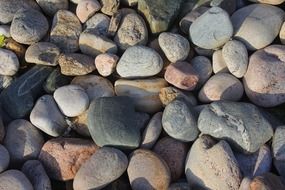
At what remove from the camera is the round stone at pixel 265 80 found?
2.57 m

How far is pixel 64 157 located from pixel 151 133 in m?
0.50

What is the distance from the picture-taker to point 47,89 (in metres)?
2.71

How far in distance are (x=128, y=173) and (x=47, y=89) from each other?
29.7 inches

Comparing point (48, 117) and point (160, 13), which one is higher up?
point (160, 13)

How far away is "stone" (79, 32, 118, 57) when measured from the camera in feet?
9.23

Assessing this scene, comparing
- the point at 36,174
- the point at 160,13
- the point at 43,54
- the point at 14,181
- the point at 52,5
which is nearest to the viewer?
the point at 14,181

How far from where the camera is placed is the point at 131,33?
2846 mm

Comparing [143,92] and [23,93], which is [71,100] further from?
[143,92]

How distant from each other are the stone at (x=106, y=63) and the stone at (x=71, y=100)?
20 centimetres

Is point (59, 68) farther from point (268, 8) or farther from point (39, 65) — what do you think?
point (268, 8)

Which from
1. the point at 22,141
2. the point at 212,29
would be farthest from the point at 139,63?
the point at 22,141

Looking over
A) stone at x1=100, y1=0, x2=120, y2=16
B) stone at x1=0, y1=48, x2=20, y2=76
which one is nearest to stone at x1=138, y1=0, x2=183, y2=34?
stone at x1=100, y1=0, x2=120, y2=16

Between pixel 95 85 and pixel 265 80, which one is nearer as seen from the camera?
pixel 265 80

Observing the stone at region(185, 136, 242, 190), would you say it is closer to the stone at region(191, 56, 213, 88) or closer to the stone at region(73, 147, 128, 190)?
the stone at region(73, 147, 128, 190)
